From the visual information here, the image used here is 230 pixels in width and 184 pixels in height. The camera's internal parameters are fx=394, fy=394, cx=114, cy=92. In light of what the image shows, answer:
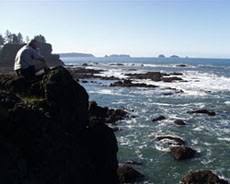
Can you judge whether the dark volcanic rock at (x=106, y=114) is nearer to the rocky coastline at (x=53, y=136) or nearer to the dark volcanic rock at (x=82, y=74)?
the rocky coastline at (x=53, y=136)

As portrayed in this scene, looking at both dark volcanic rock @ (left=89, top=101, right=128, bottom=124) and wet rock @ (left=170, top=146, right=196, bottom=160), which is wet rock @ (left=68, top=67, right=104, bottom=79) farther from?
wet rock @ (left=170, top=146, right=196, bottom=160)

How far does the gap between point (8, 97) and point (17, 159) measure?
215 cm

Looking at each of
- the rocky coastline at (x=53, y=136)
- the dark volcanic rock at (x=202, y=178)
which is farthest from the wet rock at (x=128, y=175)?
the rocky coastline at (x=53, y=136)

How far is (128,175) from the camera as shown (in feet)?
58.7

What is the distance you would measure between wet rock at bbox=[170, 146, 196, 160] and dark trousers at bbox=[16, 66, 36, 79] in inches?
415

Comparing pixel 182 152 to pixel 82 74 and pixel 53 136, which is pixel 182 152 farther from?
pixel 82 74

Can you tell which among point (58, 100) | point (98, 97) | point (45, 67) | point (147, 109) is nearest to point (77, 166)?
point (58, 100)

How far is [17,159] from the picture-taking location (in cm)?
944

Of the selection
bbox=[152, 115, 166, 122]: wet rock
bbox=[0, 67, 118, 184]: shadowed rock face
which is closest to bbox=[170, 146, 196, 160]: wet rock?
bbox=[0, 67, 118, 184]: shadowed rock face

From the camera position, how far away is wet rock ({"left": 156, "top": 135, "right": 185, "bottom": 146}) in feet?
79.7

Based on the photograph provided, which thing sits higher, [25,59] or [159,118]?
[25,59]

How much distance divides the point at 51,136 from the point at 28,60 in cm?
380

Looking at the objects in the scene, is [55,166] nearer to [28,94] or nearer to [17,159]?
[17,159]

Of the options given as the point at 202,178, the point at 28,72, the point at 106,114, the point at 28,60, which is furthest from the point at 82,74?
the point at 28,60
